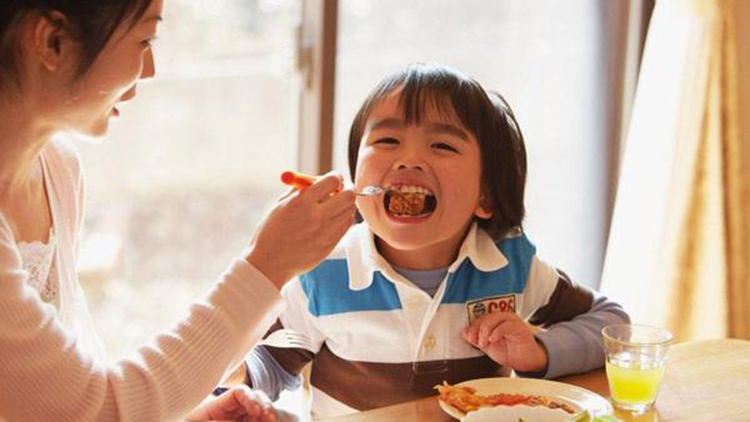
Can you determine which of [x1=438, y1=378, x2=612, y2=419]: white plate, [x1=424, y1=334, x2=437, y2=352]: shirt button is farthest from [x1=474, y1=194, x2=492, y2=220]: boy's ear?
[x1=438, y1=378, x2=612, y2=419]: white plate

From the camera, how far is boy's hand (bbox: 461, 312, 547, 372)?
1.49 meters

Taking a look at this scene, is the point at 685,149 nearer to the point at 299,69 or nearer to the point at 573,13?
the point at 573,13

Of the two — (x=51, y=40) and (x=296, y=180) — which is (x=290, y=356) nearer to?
(x=296, y=180)

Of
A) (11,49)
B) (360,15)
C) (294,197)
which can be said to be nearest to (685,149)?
(360,15)

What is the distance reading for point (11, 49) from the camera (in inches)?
42.6

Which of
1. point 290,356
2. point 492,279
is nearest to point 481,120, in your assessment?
point 492,279

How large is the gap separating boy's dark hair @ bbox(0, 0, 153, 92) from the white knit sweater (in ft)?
0.55

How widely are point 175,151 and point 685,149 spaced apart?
1.36 m

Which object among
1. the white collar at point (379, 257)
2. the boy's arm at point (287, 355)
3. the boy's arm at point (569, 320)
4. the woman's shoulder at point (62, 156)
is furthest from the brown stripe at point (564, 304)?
the woman's shoulder at point (62, 156)

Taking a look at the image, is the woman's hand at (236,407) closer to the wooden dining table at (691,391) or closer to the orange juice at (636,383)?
the wooden dining table at (691,391)

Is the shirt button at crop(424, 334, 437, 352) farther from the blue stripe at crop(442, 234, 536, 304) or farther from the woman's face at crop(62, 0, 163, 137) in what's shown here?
the woman's face at crop(62, 0, 163, 137)

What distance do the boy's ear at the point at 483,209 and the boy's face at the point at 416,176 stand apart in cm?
3

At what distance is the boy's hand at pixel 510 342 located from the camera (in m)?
1.49

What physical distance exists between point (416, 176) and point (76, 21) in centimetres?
62
